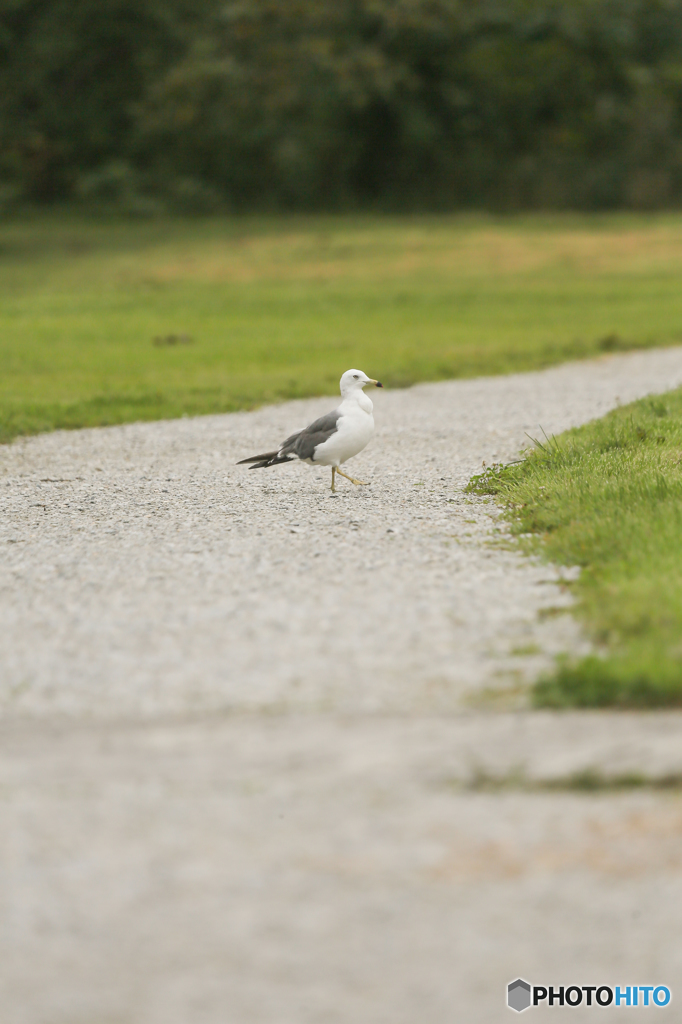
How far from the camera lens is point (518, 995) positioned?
4621 millimetres

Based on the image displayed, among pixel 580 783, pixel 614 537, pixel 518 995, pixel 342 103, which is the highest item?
pixel 342 103

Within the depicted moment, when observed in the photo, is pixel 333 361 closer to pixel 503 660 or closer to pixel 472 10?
pixel 503 660

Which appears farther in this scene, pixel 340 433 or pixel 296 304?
pixel 296 304

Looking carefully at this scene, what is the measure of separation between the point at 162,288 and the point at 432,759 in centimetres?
3291

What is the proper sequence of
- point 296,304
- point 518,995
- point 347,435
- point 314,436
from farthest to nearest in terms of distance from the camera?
1. point 296,304
2. point 314,436
3. point 347,435
4. point 518,995

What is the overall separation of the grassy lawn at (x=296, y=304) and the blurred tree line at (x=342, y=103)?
18.6 ft

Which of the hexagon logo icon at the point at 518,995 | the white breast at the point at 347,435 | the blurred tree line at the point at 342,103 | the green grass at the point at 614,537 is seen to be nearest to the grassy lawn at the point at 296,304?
the blurred tree line at the point at 342,103

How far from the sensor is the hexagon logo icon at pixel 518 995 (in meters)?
4.59

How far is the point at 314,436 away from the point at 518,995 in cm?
756

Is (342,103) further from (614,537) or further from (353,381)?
(614,537)

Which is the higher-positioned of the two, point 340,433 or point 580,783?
point 340,433

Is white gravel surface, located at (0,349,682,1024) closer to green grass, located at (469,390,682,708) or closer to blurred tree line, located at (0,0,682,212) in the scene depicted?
green grass, located at (469,390,682,708)

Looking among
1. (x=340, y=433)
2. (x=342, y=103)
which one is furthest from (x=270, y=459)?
(x=342, y=103)

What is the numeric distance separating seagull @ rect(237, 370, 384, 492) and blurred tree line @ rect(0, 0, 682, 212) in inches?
1837
